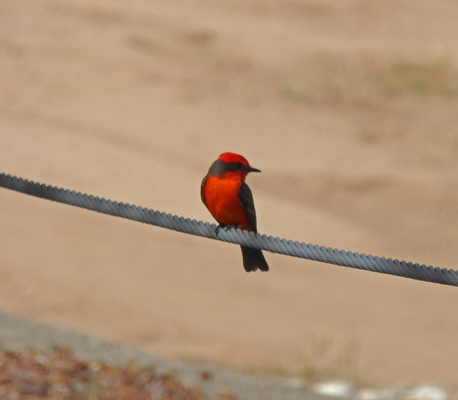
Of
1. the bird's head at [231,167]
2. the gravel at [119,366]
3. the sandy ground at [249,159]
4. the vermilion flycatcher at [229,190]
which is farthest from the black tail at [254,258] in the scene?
the sandy ground at [249,159]

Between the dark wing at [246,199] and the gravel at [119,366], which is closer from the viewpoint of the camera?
the dark wing at [246,199]

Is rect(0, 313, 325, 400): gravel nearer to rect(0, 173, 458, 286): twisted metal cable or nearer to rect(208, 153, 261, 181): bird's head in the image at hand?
rect(208, 153, 261, 181): bird's head

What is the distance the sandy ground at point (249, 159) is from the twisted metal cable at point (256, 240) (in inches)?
214

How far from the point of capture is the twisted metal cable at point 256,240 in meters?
3.29

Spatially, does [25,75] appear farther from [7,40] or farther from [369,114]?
[369,114]

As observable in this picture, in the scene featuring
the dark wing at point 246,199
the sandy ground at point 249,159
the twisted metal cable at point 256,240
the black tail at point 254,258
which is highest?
the sandy ground at point 249,159

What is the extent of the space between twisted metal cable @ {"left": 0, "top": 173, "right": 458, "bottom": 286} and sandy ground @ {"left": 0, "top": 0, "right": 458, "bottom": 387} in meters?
5.44

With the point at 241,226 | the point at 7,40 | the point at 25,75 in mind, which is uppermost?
the point at 7,40

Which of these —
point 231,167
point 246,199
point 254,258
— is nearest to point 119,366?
point 254,258

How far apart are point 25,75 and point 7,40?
2320mm

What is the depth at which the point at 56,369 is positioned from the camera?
257 inches

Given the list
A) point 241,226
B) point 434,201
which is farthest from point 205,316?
point 434,201

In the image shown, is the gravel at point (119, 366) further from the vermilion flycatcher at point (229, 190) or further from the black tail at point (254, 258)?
the vermilion flycatcher at point (229, 190)

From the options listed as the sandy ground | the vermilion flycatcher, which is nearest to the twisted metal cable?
the vermilion flycatcher
